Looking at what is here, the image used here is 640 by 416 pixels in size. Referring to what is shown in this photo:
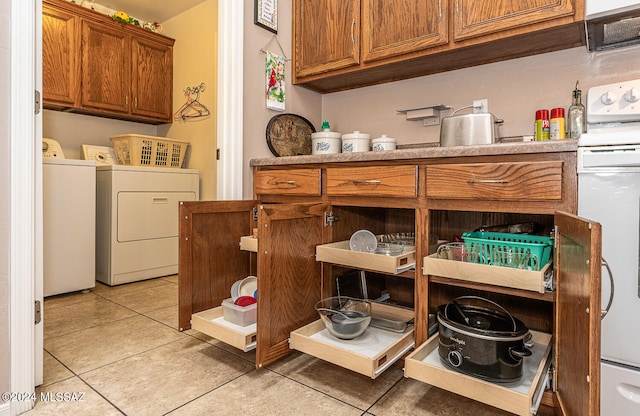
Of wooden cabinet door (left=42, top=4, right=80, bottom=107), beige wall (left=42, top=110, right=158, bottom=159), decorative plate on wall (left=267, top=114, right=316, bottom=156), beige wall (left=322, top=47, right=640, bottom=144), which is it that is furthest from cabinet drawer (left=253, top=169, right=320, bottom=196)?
beige wall (left=42, top=110, right=158, bottom=159)

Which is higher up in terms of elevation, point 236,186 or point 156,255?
point 236,186

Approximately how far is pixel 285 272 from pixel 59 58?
2962mm

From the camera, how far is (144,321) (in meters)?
2.12

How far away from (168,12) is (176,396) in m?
3.72

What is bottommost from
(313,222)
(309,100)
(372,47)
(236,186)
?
(313,222)

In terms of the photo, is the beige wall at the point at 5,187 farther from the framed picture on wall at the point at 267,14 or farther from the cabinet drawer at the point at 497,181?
the cabinet drawer at the point at 497,181

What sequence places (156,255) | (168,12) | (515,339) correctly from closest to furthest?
(515,339)
(156,255)
(168,12)

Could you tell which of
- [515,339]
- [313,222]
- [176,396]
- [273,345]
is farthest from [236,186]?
[515,339]

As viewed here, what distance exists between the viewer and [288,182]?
1841 mm

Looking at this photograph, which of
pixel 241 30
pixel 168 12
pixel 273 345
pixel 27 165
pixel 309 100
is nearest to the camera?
pixel 27 165

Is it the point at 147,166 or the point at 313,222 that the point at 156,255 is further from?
the point at 313,222

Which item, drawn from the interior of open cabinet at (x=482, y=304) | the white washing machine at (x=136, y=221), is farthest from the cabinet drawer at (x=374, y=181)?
the white washing machine at (x=136, y=221)

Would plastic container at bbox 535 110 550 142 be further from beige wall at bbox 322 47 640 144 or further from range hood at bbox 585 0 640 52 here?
range hood at bbox 585 0 640 52

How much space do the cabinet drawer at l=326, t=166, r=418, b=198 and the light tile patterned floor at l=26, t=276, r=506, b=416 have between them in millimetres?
740
